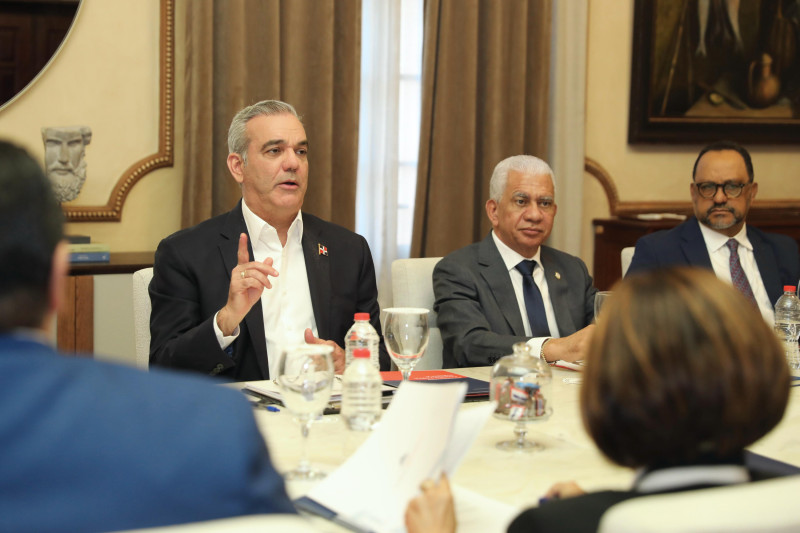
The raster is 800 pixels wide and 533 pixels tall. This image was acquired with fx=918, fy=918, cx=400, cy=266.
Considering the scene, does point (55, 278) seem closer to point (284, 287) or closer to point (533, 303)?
point (284, 287)

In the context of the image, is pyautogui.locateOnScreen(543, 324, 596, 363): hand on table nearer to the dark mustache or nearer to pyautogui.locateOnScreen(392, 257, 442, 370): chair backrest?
pyautogui.locateOnScreen(392, 257, 442, 370): chair backrest

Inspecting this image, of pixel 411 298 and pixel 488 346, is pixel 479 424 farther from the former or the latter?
pixel 411 298

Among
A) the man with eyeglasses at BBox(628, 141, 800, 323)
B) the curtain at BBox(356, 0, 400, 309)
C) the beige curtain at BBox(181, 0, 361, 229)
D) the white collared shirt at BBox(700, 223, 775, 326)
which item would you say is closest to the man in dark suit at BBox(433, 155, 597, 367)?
the man with eyeglasses at BBox(628, 141, 800, 323)

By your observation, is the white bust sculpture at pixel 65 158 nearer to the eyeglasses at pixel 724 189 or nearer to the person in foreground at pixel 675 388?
the eyeglasses at pixel 724 189

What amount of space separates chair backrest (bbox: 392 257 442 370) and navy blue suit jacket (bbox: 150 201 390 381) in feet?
0.36

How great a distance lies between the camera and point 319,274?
3.17 metres

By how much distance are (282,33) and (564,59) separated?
167 cm

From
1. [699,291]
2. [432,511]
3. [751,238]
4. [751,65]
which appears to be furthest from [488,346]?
[751,65]

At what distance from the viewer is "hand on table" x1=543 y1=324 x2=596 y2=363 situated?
277 centimetres

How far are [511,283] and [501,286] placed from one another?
0.15 feet

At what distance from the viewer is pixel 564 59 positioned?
5.29 m

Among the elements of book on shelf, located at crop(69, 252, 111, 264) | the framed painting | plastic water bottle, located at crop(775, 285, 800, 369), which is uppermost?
the framed painting

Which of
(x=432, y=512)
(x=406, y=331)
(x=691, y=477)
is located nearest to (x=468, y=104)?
(x=406, y=331)

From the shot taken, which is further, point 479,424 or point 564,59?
point 564,59
